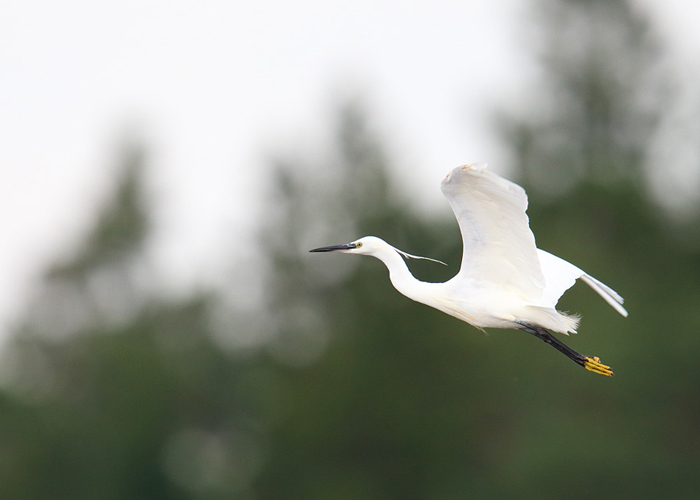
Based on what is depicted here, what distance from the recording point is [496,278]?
10.1 metres

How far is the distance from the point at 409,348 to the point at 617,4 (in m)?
16.2

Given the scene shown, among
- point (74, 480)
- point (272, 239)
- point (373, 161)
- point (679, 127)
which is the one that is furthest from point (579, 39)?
point (74, 480)

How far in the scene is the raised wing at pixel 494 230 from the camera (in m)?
8.57

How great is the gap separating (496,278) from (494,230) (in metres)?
0.82

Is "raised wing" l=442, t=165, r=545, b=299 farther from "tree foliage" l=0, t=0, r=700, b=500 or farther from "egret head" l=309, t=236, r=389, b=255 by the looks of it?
"tree foliage" l=0, t=0, r=700, b=500

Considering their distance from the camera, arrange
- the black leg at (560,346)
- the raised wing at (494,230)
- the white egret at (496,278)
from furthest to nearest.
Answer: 1. the black leg at (560,346)
2. the white egret at (496,278)
3. the raised wing at (494,230)

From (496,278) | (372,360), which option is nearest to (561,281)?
(496,278)

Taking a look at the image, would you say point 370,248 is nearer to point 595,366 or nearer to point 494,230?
point 494,230

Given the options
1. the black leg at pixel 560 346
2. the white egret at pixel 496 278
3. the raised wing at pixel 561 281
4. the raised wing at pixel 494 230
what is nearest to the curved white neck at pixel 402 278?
the white egret at pixel 496 278

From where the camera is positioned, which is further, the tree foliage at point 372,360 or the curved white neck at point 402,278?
the tree foliage at point 372,360

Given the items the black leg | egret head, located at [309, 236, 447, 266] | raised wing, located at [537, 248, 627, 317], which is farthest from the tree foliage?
egret head, located at [309, 236, 447, 266]

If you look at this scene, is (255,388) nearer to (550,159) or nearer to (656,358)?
(550,159)

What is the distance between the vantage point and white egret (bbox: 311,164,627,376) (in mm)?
9180

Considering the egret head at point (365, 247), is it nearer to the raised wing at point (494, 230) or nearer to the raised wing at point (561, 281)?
the raised wing at point (494, 230)
